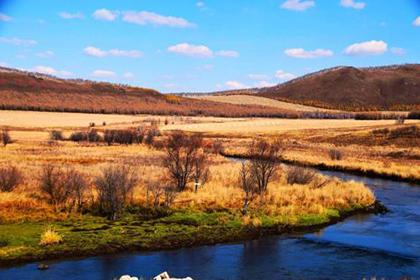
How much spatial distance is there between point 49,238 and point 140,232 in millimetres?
3503

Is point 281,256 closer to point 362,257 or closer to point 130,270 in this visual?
point 362,257

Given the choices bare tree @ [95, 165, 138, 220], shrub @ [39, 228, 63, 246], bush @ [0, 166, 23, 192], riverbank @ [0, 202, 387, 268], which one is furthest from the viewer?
bush @ [0, 166, 23, 192]

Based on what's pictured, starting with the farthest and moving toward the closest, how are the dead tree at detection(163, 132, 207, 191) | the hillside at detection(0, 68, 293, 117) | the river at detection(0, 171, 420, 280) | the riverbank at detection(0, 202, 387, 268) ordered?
the hillside at detection(0, 68, 293, 117)
the dead tree at detection(163, 132, 207, 191)
the riverbank at detection(0, 202, 387, 268)
the river at detection(0, 171, 420, 280)

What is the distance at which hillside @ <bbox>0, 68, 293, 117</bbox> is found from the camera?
11538 cm

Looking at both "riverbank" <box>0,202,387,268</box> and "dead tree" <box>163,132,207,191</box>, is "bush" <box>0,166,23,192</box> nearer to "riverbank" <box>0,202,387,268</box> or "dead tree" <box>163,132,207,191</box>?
"riverbank" <box>0,202,387,268</box>

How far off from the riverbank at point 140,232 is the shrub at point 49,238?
7.0 inches

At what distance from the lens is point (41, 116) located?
320 feet

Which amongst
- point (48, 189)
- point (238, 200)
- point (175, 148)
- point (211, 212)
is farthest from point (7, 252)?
point (175, 148)

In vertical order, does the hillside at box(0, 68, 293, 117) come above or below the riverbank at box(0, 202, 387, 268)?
above

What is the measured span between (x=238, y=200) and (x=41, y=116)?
275 feet

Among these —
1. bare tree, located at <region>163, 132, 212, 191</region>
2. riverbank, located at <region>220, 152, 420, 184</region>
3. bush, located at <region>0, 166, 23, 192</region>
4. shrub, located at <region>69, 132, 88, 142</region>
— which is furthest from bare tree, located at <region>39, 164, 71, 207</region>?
shrub, located at <region>69, 132, 88, 142</region>

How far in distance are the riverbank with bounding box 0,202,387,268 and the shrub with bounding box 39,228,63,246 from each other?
0.18 meters

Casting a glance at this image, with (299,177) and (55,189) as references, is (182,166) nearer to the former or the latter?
(299,177)

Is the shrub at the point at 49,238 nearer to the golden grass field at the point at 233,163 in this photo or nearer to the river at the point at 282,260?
the river at the point at 282,260
